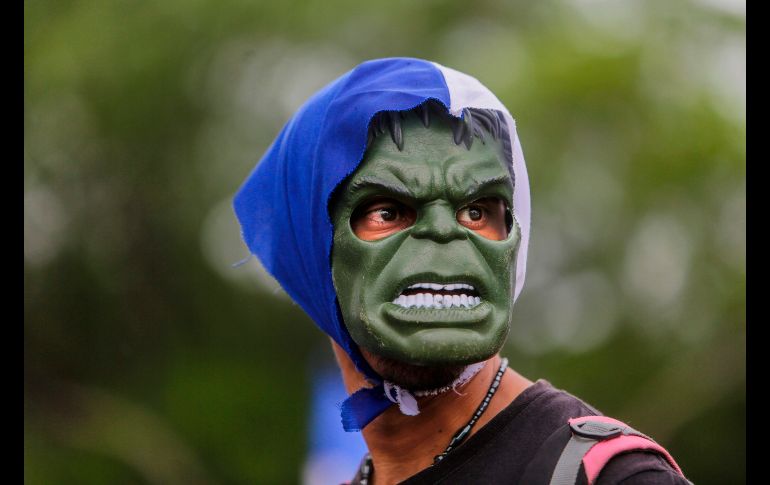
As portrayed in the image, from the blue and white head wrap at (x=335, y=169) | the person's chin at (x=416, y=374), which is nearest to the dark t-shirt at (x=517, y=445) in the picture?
the person's chin at (x=416, y=374)

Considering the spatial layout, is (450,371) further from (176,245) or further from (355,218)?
(176,245)

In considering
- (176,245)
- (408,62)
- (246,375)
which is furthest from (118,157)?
(408,62)

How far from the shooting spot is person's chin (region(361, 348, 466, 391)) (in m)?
2.65

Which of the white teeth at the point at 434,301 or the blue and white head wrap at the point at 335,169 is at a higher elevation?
the blue and white head wrap at the point at 335,169

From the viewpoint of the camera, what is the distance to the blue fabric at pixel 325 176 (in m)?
2.74

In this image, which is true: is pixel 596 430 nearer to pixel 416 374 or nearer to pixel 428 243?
pixel 416 374

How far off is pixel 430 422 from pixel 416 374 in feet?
0.67

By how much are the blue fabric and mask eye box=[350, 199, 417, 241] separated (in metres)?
0.08

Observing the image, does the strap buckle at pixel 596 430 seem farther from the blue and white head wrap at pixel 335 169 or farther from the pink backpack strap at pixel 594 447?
the blue and white head wrap at pixel 335 169

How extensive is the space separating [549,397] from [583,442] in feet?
1.10

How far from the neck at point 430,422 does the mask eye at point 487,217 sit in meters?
0.34

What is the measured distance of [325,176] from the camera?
275cm

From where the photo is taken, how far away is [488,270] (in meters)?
2.59

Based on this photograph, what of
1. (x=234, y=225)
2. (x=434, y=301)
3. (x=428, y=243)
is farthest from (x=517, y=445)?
(x=234, y=225)
